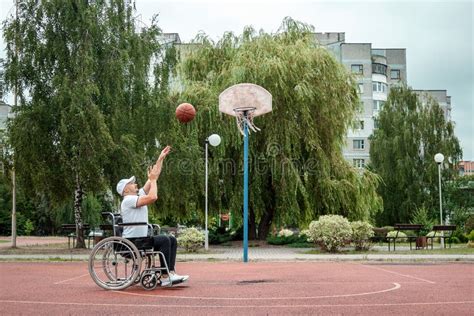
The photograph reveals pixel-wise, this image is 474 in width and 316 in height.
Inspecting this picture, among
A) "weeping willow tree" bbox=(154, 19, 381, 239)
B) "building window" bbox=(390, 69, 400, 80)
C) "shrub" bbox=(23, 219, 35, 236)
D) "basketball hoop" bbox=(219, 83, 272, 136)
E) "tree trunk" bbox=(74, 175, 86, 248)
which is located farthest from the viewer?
"building window" bbox=(390, 69, 400, 80)

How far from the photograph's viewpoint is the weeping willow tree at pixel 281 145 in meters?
26.6

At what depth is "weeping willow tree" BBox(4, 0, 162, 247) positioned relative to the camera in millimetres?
21828

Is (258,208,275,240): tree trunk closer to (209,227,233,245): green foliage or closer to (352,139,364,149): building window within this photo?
(209,227,233,245): green foliage

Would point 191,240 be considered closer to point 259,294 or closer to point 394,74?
point 259,294

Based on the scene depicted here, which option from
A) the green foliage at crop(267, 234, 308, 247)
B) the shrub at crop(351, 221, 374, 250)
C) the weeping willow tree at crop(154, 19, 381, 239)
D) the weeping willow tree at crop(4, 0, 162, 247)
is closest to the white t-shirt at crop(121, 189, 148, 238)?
the weeping willow tree at crop(4, 0, 162, 247)

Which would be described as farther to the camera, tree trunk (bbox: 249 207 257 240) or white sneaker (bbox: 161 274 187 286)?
tree trunk (bbox: 249 207 257 240)

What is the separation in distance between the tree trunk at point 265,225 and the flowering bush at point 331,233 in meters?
7.28

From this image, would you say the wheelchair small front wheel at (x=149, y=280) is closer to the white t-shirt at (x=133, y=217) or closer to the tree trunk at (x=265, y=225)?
the white t-shirt at (x=133, y=217)

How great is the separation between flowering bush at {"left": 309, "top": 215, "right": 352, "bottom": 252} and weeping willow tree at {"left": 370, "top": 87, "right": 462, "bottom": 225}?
26.1m

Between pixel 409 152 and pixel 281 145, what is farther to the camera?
pixel 409 152

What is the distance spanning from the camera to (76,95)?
854 inches

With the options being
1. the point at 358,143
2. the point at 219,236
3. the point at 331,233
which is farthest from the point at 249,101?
the point at 358,143

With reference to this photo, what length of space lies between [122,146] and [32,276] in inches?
412

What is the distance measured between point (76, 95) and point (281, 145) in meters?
8.98
